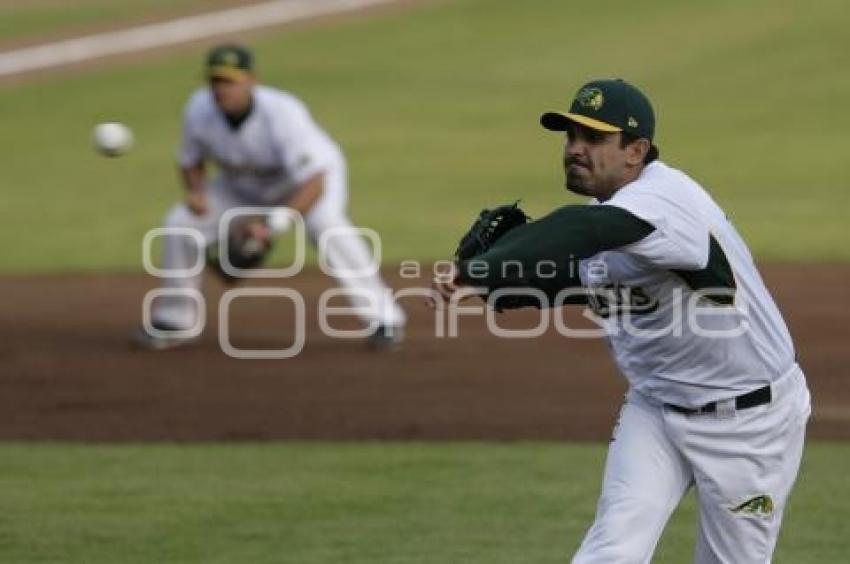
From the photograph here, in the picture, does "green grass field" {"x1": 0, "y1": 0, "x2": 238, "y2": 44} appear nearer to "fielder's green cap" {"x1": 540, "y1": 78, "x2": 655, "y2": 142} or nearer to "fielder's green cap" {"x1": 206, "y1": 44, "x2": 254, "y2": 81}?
"fielder's green cap" {"x1": 206, "y1": 44, "x2": 254, "y2": 81}

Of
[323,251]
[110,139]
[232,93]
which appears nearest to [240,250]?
[323,251]

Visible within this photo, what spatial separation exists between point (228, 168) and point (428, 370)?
1934mm

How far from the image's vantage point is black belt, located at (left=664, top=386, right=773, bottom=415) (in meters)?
5.78

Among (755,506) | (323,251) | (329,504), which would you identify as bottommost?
(329,504)

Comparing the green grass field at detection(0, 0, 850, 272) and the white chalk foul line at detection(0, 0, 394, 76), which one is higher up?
the white chalk foul line at detection(0, 0, 394, 76)

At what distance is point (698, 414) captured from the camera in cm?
579

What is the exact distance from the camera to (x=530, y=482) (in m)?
8.94

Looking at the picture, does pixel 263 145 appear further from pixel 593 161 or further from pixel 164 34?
pixel 164 34

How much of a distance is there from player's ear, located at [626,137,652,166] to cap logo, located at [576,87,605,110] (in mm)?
168

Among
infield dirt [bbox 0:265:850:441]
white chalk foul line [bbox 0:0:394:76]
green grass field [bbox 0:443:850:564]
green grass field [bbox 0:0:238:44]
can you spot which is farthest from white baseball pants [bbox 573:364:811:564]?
green grass field [bbox 0:0:238:44]

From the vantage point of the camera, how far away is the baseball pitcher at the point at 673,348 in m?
5.57

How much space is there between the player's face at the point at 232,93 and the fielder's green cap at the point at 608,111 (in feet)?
21.8

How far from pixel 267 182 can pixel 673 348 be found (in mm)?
7072

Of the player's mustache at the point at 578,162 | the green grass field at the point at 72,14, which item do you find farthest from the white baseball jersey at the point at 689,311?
the green grass field at the point at 72,14
